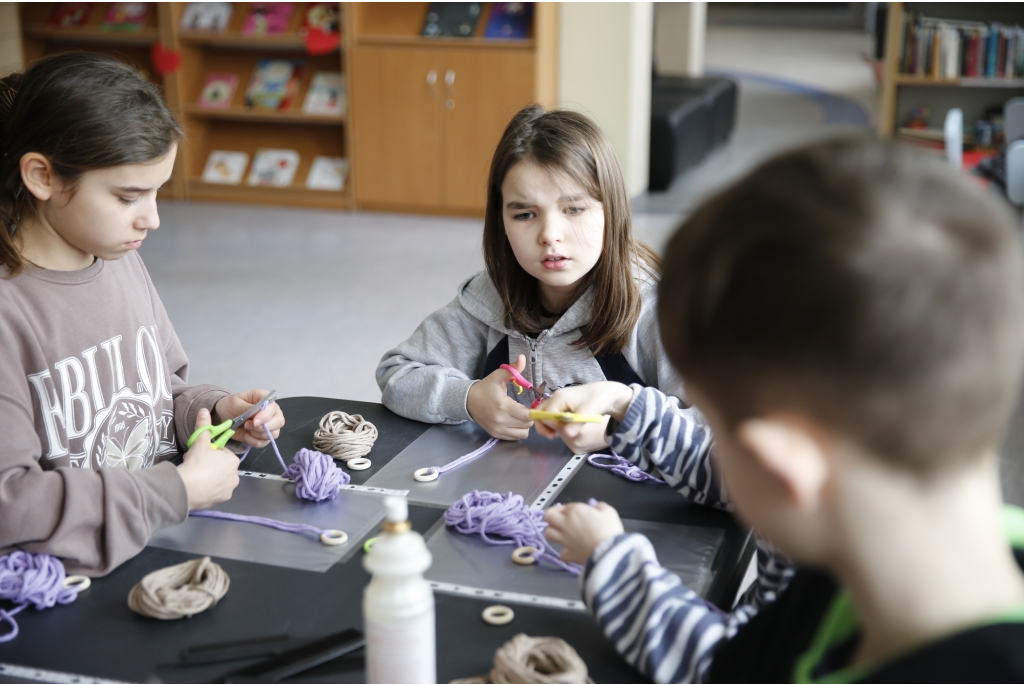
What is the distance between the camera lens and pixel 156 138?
4.16ft

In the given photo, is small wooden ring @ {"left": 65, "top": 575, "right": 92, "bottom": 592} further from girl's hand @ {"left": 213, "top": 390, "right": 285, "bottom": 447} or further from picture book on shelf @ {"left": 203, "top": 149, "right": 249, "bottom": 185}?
picture book on shelf @ {"left": 203, "top": 149, "right": 249, "bottom": 185}

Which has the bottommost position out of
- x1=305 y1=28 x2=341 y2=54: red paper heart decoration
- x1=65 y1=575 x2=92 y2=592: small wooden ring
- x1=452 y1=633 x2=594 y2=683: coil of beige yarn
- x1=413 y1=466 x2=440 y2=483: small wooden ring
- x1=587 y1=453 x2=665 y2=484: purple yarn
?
x1=413 y1=466 x2=440 y2=483: small wooden ring

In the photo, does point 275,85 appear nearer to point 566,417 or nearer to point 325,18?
point 325,18

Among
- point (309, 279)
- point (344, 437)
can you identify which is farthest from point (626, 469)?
point (309, 279)

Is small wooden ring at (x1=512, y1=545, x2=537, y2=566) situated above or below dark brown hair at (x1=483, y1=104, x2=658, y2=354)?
below

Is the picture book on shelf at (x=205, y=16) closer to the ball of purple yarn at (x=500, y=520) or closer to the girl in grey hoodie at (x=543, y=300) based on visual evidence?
the girl in grey hoodie at (x=543, y=300)

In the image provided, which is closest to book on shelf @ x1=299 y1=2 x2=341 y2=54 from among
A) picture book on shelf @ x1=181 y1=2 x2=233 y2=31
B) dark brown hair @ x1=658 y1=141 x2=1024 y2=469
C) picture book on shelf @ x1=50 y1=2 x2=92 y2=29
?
picture book on shelf @ x1=181 y1=2 x2=233 y2=31

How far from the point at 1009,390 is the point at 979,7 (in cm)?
576

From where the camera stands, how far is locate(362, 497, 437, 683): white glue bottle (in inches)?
28.0

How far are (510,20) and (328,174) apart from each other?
4.44 ft

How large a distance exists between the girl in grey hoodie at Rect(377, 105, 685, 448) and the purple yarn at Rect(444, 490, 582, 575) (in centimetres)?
26

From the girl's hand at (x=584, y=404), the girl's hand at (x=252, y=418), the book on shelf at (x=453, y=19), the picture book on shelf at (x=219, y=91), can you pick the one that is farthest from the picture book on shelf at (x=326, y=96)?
the girl's hand at (x=584, y=404)

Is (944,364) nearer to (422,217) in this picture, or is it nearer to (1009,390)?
(1009,390)

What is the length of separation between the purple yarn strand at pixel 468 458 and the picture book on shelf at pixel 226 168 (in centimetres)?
474
